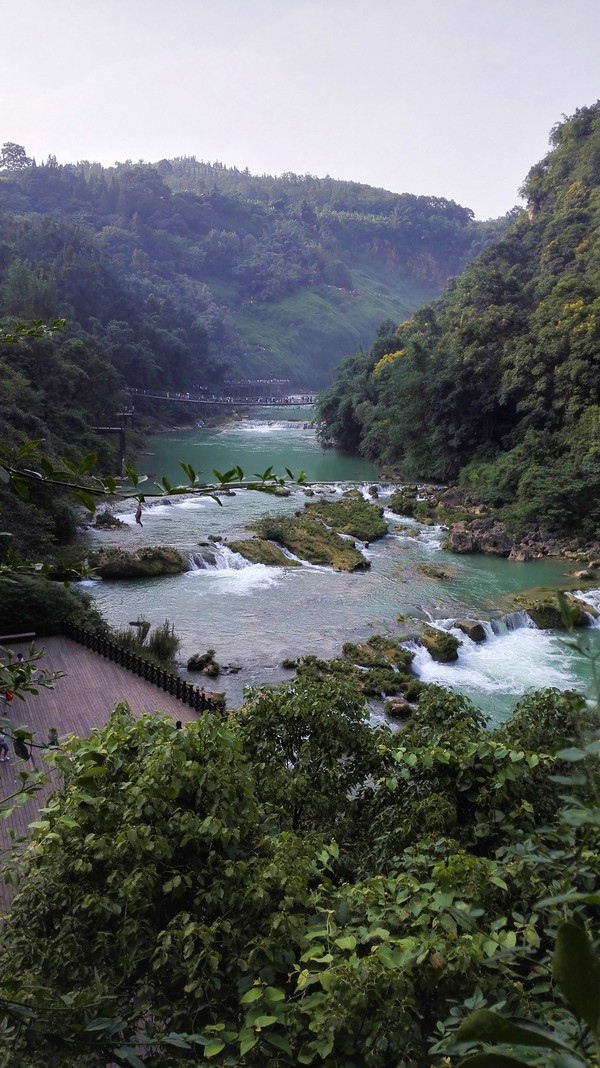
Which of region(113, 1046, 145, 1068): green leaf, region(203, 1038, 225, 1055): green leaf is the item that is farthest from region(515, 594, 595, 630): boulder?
region(113, 1046, 145, 1068): green leaf

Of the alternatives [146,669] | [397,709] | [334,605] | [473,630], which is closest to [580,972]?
[146,669]

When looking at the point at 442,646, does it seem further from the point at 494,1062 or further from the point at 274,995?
the point at 494,1062

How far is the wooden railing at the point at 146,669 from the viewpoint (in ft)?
35.3

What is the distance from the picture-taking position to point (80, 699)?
10.6m

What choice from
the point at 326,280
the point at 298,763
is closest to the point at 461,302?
the point at 298,763

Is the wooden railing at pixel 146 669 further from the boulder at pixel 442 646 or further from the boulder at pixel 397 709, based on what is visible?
the boulder at pixel 442 646

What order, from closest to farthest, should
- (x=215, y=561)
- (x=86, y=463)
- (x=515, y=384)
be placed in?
(x=86, y=463) < (x=215, y=561) < (x=515, y=384)

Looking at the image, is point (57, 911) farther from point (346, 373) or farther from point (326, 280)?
point (326, 280)

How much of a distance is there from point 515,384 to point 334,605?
17.4m

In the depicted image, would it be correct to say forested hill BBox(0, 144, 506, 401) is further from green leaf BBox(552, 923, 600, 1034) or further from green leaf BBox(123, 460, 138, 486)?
green leaf BBox(552, 923, 600, 1034)

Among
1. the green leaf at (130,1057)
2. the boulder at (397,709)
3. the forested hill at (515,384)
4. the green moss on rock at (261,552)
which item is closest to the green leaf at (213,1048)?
the green leaf at (130,1057)

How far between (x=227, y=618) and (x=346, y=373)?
3402 cm

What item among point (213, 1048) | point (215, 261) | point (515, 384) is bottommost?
point (213, 1048)

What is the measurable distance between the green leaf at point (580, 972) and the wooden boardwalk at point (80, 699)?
7.99 m
